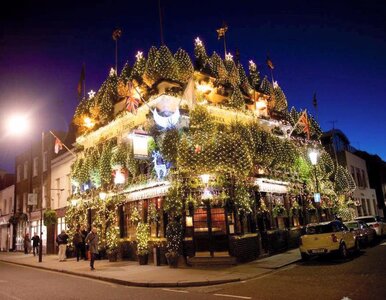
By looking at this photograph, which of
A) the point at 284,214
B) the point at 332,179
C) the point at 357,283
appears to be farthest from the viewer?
the point at 332,179

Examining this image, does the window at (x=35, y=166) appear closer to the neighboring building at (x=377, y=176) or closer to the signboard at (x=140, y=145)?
the signboard at (x=140, y=145)

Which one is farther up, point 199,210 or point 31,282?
point 199,210

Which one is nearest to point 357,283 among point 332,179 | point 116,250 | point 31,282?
point 31,282

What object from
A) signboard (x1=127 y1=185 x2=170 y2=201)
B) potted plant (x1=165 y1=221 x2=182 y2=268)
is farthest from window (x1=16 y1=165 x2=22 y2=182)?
potted plant (x1=165 y1=221 x2=182 y2=268)

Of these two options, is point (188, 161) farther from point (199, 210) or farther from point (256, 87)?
point (256, 87)

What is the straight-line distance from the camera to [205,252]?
17156mm

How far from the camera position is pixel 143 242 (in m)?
18.7

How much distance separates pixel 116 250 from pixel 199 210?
21.4 ft

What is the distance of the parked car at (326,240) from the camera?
1492cm

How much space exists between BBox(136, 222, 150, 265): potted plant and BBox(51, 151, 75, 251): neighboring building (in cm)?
1187

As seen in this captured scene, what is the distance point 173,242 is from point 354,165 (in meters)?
26.4

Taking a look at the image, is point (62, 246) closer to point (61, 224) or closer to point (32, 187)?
point (61, 224)

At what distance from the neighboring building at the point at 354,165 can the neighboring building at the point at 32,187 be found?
26.1 meters

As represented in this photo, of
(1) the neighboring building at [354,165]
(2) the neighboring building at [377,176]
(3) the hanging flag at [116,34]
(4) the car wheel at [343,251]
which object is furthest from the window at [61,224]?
(2) the neighboring building at [377,176]
